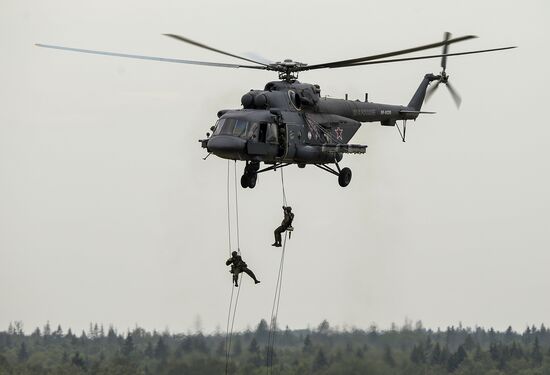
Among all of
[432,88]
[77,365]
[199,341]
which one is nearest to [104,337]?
[77,365]

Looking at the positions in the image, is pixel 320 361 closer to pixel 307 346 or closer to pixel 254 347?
pixel 307 346

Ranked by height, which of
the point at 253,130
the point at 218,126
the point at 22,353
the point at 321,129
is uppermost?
the point at 321,129

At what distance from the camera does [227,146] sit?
38531mm

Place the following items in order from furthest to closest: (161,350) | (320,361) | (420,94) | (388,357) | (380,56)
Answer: (161,350) → (320,361) → (388,357) → (420,94) → (380,56)

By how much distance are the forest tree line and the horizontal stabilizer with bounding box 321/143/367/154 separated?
1182 cm

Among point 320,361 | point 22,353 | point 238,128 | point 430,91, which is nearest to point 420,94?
point 430,91

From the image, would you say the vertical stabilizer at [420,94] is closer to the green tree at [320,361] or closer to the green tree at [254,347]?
the green tree at [320,361]

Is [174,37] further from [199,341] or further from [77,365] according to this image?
[77,365]

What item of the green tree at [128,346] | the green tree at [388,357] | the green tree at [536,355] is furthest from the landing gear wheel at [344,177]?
the green tree at [536,355]

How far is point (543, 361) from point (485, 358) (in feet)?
15.2

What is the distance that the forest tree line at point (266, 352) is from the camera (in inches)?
2074

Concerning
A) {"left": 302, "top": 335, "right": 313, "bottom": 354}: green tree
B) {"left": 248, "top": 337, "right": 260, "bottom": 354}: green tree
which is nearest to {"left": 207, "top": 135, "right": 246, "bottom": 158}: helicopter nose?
{"left": 302, "top": 335, "right": 313, "bottom": 354}: green tree

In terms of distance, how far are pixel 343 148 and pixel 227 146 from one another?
3802 mm

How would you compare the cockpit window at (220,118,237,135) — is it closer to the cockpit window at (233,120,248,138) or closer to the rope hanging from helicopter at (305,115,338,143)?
the cockpit window at (233,120,248,138)
